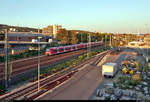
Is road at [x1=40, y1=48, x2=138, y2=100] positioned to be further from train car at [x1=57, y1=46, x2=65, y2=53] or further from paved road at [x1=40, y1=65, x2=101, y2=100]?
train car at [x1=57, y1=46, x2=65, y2=53]

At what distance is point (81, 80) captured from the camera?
16.7 m

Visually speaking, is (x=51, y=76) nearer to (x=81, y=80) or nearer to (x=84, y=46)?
(x=81, y=80)

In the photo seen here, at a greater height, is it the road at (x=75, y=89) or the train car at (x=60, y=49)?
the train car at (x=60, y=49)

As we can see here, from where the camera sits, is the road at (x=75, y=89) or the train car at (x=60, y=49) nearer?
the road at (x=75, y=89)

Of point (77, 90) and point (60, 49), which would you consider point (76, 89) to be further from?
point (60, 49)

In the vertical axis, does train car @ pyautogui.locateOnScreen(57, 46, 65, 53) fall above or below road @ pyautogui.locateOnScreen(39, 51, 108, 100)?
above

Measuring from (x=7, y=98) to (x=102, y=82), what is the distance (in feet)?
31.3

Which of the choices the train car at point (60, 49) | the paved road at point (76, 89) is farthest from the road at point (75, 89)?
the train car at point (60, 49)

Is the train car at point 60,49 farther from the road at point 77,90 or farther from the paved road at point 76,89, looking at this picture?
the road at point 77,90

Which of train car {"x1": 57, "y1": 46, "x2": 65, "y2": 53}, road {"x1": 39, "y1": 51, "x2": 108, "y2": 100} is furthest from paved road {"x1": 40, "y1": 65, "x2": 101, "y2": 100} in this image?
train car {"x1": 57, "y1": 46, "x2": 65, "y2": 53}

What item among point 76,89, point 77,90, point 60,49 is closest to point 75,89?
point 76,89

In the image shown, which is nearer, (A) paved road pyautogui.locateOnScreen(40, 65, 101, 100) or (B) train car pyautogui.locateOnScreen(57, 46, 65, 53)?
(A) paved road pyautogui.locateOnScreen(40, 65, 101, 100)

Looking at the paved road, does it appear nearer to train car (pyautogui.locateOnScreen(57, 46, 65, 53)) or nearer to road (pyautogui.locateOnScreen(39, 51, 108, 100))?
road (pyautogui.locateOnScreen(39, 51, 108, 100))

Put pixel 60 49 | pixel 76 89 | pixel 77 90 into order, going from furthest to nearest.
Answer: pixel 60 49 < pixel 76 89 < pixel 77 90
